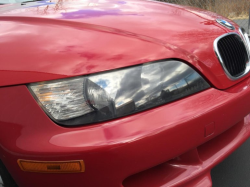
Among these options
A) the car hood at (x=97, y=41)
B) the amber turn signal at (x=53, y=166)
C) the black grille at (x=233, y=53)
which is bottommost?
the amber turn signal at (x=53, y=166)

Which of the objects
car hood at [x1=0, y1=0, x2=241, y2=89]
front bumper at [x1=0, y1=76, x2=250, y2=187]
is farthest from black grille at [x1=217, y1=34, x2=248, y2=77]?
front bumper at [x1=0, y1=76, x2=250, y2=187]

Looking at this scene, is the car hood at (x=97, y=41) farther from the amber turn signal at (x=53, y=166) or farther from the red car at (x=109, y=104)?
the amber turn signal at (x=53, y=166)

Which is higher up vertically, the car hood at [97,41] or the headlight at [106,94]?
the car hood at [97,41]

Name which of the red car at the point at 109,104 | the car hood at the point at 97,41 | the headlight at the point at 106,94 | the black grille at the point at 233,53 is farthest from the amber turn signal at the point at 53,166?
the black grille at the point at 233,53

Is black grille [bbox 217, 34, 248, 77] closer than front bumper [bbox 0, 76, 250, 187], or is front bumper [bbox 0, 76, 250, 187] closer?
front bumper [bbox 0, 76, 250, 187]

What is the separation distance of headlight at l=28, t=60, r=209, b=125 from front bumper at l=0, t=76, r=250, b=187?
39mm

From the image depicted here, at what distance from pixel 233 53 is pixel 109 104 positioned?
937mm

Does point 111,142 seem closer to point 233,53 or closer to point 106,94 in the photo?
point 106,94

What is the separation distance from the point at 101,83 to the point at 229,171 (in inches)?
52.3

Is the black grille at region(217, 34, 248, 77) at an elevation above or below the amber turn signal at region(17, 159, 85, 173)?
above

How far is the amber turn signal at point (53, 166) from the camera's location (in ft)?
3.76

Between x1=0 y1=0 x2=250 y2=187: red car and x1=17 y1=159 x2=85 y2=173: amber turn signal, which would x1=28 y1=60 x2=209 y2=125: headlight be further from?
x1=17 y1=159 x2=85 y2=173: amber turn signal

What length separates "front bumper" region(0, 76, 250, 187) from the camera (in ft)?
3.73

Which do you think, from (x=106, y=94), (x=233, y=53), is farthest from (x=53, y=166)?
(x=233, y=53)
